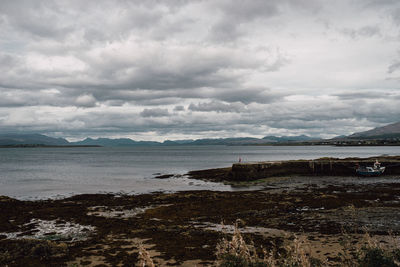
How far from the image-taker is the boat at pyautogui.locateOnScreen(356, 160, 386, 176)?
51125 mm

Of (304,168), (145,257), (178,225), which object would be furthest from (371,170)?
(145,257)

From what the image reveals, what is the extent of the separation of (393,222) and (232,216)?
10900 millimetres

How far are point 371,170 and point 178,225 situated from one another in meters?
43.2

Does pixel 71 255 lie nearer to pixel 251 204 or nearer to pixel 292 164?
pixel 251 204

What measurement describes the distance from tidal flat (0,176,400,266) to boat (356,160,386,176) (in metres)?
19.3

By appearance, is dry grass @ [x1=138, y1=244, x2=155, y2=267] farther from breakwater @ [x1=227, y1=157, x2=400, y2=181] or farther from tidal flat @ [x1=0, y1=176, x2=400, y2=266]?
breakwater @ [x1=227, y1=157, x2=400, y2=181]

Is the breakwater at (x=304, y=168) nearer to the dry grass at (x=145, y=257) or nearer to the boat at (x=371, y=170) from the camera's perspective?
the boat at (x=371, y=170)

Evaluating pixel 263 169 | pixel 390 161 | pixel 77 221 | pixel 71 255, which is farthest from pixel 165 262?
pixel 390 161

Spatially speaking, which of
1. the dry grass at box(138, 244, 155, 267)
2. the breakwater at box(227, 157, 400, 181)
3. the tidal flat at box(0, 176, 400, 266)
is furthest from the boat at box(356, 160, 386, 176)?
the dry grass at box(138, 244, 155, 267)

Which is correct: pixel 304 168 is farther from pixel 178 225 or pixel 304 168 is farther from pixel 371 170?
pixel 178 225

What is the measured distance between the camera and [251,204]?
28547mm

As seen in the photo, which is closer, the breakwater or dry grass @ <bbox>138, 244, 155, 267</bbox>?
dry grass @ <bbox>138, 244, 155, 267</bbox>

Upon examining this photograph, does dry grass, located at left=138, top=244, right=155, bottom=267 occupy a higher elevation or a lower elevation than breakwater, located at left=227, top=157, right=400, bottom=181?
higher

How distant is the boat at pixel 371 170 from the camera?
168 ft
